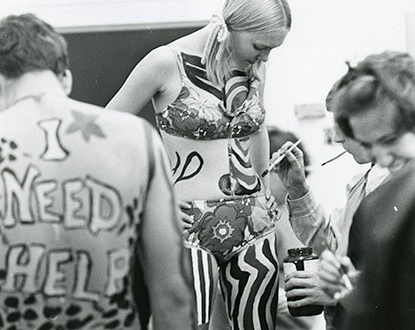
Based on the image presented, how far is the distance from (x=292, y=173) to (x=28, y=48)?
1.06m

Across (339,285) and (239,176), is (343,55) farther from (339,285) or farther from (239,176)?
(339,285)

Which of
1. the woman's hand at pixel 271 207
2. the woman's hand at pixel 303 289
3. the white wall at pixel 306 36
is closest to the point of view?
the woman's hand at pixel 303 289

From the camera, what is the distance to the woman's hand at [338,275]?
6.65ft

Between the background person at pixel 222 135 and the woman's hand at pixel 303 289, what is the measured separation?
290 millimetres

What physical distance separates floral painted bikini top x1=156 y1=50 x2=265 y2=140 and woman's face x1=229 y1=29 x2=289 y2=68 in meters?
0.08

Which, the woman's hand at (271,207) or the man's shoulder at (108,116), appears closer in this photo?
the man's shoulder at (108,116)

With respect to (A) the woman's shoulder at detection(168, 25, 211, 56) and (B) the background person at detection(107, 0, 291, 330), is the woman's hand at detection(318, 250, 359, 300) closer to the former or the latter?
(B) the background person at detection(107, 0, 291, 330)

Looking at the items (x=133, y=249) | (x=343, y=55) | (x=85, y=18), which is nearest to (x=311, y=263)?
(x=133, y=249)

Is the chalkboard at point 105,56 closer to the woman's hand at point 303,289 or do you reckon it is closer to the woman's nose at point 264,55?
the woman's nose at point 264,55

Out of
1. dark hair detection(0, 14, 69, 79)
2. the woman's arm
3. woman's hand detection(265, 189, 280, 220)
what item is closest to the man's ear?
dark hair detection(0, 14, 69, 79)

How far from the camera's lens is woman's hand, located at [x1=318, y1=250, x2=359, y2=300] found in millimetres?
2027

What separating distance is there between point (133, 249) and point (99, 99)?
243cm

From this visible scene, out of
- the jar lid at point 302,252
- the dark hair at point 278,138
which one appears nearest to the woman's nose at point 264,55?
the jar lid at point 302,252

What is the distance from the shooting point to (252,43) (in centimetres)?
278
